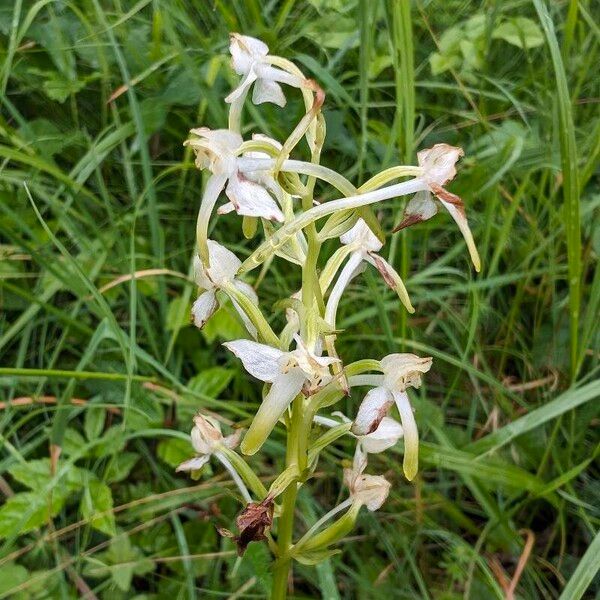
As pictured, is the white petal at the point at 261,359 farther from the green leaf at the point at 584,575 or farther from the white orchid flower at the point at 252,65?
the green leaf at the point at 584,575

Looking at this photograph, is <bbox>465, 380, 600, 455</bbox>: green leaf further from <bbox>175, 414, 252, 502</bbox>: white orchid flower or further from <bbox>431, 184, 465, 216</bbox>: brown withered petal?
<bbox>431, 184, 465, 216</bbox>: brown withered petal

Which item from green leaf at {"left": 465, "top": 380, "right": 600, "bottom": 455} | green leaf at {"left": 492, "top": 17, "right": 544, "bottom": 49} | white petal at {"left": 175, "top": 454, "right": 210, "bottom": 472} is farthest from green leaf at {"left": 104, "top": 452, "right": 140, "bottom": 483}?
green leaf at {"left": 492, "top": 17, "right": 544, "bottom": 49}

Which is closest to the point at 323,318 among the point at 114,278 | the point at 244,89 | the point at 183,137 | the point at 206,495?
the point at 244,89

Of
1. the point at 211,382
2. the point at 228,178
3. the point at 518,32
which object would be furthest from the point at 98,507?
the point at 518,32

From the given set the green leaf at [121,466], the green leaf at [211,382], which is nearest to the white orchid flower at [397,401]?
the green leaf at [211,382]

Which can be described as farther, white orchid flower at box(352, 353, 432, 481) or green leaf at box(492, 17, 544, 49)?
green leaf at box(492, 17, 544, 49)

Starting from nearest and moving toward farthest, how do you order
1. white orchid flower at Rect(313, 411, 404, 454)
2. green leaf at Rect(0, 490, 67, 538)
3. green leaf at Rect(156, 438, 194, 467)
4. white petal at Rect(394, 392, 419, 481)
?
1. white petal at Rect(394, 392, 419, 481)
2. white orchid flower at Rect(313, 411, 404, 454)
3. green leaf at Rect(0, 490, 67, 538)
4. green leaf at Rect(156, 438, 194, 467)
